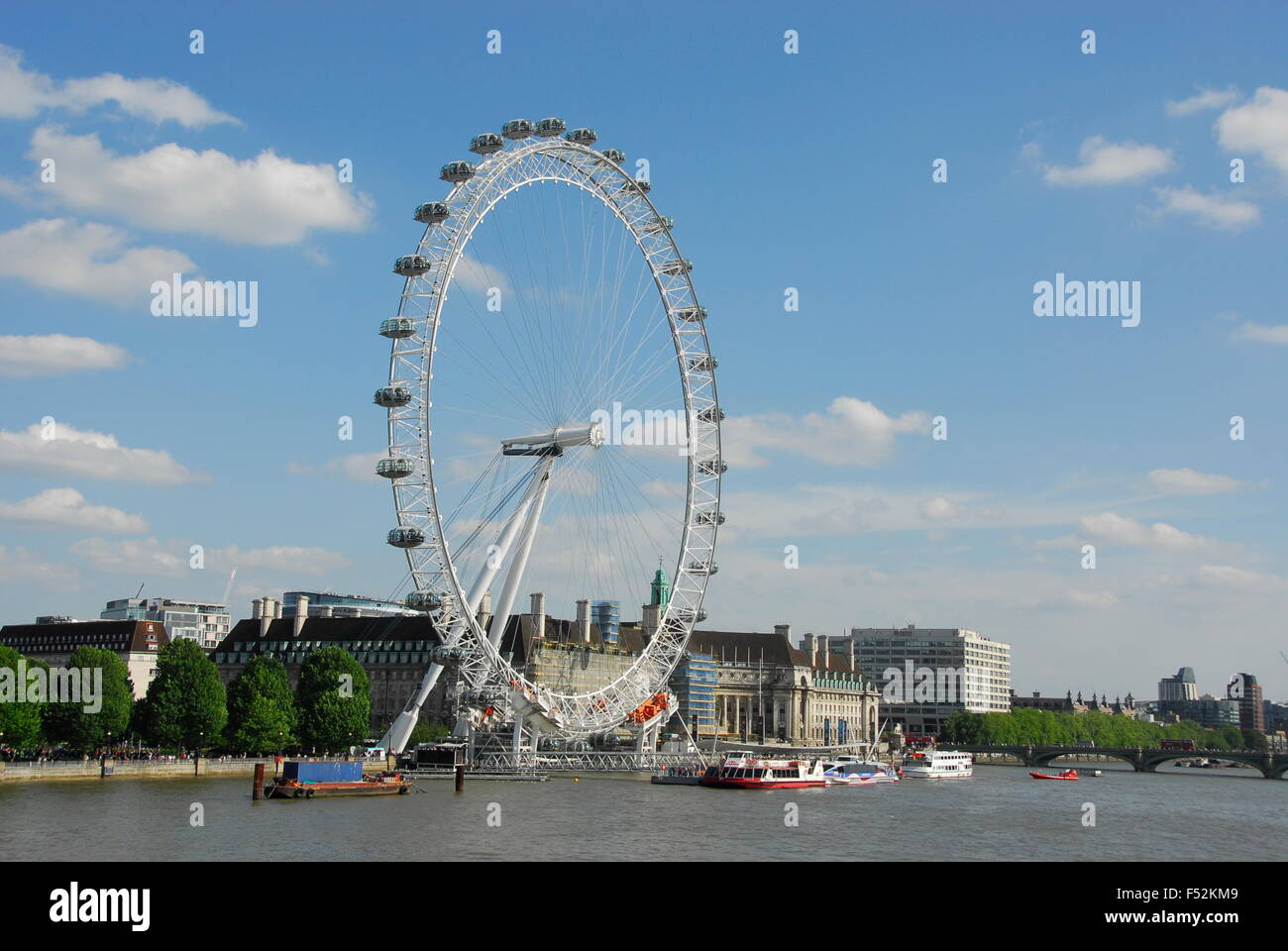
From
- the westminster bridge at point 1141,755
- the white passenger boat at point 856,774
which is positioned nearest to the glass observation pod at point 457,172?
the white passenger boat at point 856,774

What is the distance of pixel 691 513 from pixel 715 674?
8471 centimetres

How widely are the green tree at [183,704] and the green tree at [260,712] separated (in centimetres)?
229

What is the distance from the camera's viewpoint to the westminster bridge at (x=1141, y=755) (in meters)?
144

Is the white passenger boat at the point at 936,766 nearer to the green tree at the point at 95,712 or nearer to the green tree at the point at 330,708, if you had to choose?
the green tree at the point at 330,708

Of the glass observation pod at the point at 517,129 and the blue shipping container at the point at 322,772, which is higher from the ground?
the glass observation pod at the point at 517,129

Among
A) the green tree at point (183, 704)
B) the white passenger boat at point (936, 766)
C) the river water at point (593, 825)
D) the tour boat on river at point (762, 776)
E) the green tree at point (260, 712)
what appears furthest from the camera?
the white passenger boat at point (936, 766)

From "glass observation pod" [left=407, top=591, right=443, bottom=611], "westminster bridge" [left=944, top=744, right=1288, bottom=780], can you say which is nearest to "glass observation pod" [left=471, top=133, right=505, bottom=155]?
"glass observation pod" [left=407, top=591, right=443, bottom=611]

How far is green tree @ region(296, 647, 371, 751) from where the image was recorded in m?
97.2

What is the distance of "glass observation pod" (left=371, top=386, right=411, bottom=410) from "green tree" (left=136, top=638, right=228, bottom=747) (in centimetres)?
2836

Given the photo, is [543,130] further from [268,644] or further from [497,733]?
[268,644]

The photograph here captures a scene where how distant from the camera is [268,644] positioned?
15325cm

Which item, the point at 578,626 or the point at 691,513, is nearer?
the point at 691,513
